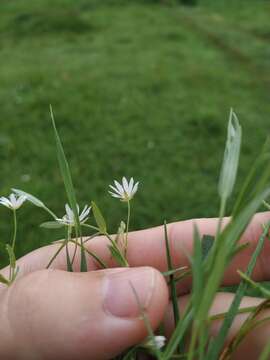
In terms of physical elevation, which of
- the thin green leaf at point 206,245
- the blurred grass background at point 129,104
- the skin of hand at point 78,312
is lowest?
the blurred grass background at point 129,104

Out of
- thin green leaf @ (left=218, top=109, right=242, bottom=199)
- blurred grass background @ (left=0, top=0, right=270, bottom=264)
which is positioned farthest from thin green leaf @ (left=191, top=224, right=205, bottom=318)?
blurred grass background @ (left=0, top=0, right=270, bottom=264)

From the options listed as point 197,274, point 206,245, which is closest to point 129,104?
point 206,245

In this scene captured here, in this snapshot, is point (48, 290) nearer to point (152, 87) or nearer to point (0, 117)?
point (0, 117)

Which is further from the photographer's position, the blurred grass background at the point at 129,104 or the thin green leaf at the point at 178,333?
the blurred grass background at the point at 129,104

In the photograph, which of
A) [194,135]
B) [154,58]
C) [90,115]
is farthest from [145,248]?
→ [154,58]

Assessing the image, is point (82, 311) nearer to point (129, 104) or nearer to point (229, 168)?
point (229, 168)

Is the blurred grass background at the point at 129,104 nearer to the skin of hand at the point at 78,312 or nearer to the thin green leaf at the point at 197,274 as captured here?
the skin of hand at the point at 78,312

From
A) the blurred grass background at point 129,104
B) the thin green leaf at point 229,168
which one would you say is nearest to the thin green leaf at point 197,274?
the thin green leaf at point 229,168

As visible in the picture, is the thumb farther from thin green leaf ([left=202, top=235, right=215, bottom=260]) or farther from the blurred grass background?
the blurred grass background
